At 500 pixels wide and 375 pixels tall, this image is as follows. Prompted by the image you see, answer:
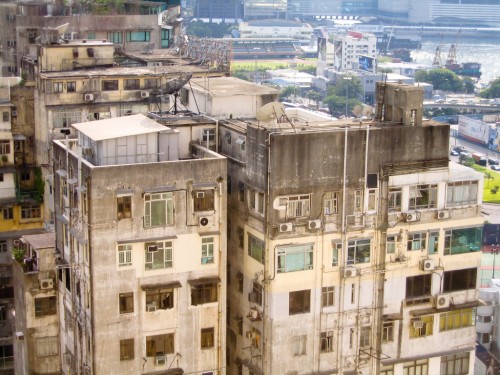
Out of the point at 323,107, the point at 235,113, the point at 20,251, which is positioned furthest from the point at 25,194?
the point at 323,107

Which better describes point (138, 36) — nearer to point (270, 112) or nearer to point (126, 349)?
point (270, 112)

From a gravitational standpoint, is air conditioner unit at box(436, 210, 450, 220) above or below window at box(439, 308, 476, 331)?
above

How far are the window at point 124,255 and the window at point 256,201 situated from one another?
3.10 meters

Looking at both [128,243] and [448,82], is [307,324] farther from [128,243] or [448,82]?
[448,82]

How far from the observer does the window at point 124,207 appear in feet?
78.4

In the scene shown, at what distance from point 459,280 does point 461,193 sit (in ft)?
7.22

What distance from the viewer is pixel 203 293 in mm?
25016

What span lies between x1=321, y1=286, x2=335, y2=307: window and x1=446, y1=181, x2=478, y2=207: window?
3.71m

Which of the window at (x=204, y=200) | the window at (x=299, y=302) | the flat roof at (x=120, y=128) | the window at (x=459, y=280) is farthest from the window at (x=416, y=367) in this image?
the flat roof at (x=120, y=128)

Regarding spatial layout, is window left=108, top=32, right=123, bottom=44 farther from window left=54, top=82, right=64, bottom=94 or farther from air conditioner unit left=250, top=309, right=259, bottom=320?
air conditioner unit left=250, top=309, right=259, bottom=320

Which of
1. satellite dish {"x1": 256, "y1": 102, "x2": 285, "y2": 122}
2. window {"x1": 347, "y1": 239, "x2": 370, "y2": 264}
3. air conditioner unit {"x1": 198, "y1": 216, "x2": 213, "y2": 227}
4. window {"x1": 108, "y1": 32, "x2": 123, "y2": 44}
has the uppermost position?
window {"x1": 108, "y1": 32, "x2": 123, "y2": 44}

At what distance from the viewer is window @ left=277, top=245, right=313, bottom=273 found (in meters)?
24.9

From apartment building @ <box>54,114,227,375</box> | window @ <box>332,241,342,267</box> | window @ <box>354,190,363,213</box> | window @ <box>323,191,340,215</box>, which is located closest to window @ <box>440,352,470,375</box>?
window @ <box>332,241,342,267</box>

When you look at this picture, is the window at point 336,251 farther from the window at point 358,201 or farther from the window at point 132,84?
the window at point 132,84
